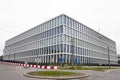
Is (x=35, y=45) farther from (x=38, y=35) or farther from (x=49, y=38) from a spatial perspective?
(x=49, y=38)

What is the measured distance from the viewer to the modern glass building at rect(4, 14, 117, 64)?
2377 inches

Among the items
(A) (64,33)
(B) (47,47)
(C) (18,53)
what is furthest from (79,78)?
(C) (18,53)

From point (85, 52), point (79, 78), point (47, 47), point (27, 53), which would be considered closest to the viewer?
point (79, 78)

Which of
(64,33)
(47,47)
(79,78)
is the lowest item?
(79,78)

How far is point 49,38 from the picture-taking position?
67375 millimetres

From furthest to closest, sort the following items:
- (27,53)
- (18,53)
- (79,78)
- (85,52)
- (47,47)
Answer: (18,53)
(27,53)
(85,52)
(47,47)
(79,78)

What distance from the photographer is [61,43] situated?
194ft

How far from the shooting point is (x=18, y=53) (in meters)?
96.4

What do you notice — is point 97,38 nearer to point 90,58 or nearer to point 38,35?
point 90,58

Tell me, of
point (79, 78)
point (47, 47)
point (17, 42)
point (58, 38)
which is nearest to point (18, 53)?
point (17, 42)

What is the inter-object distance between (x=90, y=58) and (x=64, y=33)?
24.4 meters

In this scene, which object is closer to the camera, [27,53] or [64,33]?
[64,33]

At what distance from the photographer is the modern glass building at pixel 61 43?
6038 centimetres

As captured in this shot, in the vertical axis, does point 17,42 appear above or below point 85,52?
above
